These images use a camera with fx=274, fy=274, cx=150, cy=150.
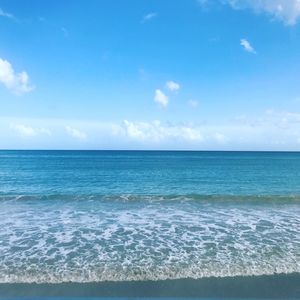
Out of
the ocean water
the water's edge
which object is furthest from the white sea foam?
the water's edge

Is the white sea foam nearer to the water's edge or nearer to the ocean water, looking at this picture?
the ocean water

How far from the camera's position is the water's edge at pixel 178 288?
7.16m

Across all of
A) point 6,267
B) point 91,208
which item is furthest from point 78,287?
point 91,208

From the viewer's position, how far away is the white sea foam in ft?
28.0

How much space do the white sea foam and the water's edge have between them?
320 millimetres

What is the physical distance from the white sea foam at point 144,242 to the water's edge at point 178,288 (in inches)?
12.6

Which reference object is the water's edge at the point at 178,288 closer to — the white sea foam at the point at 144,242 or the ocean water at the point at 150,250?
the ocean water at the point at 150,250

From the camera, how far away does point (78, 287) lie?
7602 mm

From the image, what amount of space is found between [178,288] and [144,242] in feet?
13.0

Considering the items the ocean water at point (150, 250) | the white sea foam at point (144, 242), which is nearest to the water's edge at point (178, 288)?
the ocean water at point (150, 250)

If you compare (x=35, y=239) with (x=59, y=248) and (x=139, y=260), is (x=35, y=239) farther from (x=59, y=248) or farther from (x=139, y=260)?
(x=139, y=260)

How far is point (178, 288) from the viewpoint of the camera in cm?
750

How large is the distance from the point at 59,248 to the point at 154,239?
152 inches

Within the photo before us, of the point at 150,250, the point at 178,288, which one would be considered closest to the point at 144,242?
the point at 150,250
